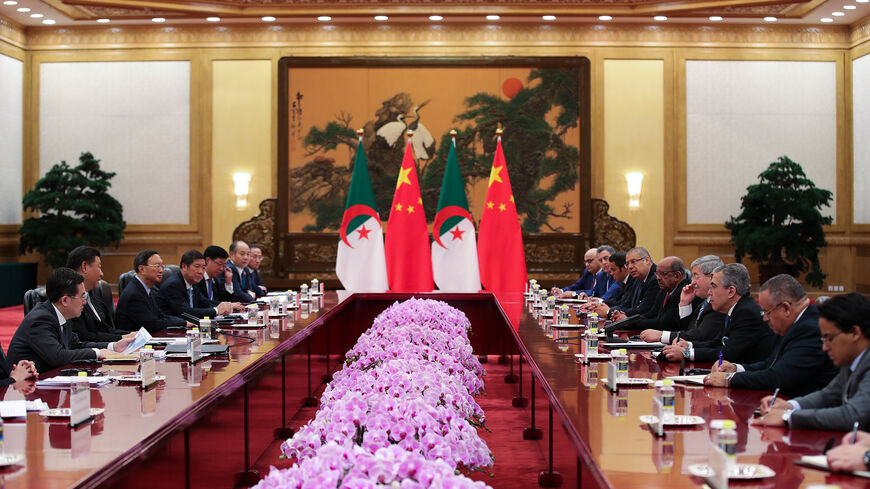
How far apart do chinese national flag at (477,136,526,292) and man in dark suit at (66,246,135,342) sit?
16.9ft

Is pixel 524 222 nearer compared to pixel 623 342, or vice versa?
pixel 623 342

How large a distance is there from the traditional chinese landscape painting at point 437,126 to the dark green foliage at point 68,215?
246 cm

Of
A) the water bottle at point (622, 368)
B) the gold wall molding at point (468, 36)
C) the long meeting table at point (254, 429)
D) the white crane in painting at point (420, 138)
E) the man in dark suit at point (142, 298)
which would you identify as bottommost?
the long meeting table at point (254, 429)

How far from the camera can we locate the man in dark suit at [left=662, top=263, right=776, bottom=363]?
4051 mm

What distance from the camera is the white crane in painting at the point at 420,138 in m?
12.2

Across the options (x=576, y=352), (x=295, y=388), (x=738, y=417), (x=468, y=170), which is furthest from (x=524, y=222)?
(x=738, y=417)

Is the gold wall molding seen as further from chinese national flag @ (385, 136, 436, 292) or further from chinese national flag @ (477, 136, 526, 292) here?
chinese national flag @ (477, 136, 526, 292)

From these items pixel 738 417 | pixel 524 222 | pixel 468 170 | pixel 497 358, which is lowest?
pixel 497 358

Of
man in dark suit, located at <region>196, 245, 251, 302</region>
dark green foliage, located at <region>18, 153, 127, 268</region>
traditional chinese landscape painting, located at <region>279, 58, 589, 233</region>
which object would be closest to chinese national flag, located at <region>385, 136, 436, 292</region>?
man in dark suit, located at <region>196, 245, 251, 302</region>

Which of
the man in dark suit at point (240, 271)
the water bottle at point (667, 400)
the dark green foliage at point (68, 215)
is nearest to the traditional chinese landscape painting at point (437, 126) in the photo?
the dark green foliage at point (68, 215)

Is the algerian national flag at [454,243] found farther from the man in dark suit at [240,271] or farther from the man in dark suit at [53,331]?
the man in dark suit at [53,331]

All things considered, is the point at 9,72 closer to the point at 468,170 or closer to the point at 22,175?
the point at 22,175

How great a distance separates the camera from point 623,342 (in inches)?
180

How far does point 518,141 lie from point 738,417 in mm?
9638
